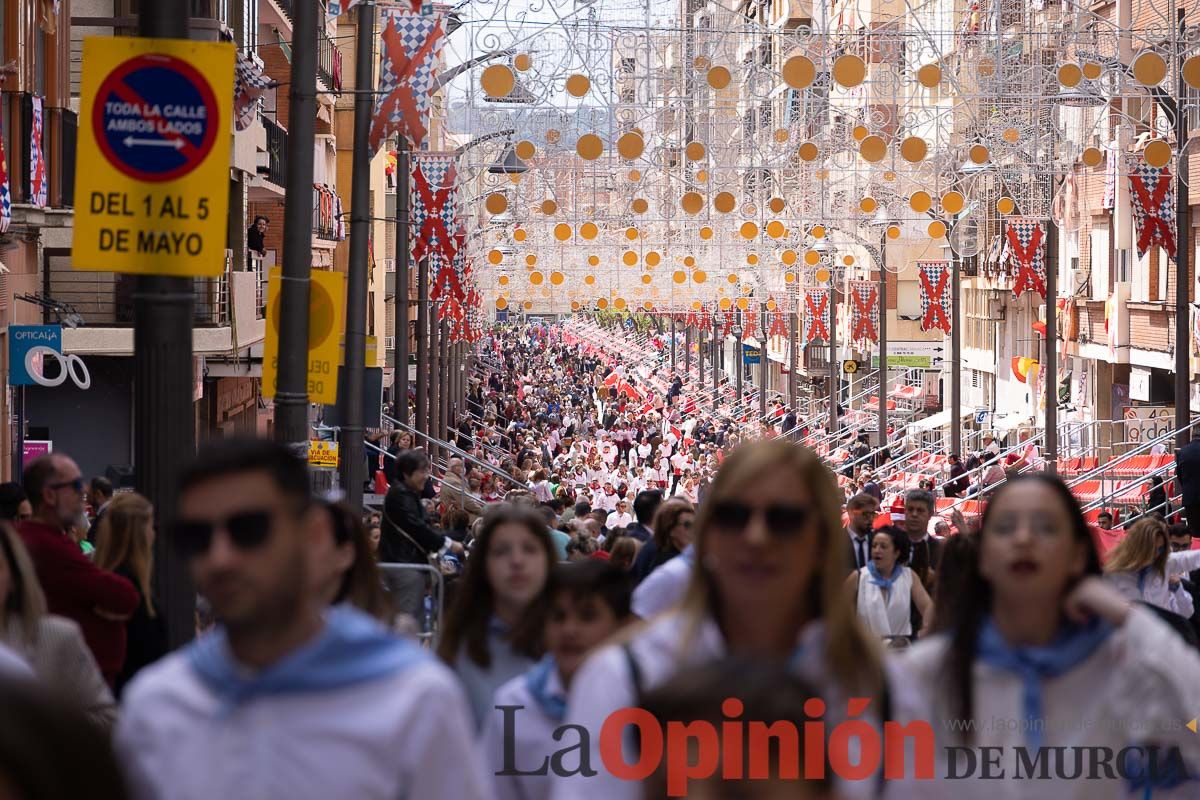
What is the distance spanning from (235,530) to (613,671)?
74cm

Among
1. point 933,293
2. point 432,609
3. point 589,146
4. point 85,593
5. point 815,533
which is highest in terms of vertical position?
point 589,146

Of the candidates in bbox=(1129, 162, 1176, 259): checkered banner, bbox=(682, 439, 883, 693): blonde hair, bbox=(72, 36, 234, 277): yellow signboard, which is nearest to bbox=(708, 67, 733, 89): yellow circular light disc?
bbox=(1129, 162, 1176, 259): checkered banner

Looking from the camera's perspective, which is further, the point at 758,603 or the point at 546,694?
the point at 546,694

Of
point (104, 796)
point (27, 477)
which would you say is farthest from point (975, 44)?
point (104, 796)

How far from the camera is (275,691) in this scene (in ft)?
11.7

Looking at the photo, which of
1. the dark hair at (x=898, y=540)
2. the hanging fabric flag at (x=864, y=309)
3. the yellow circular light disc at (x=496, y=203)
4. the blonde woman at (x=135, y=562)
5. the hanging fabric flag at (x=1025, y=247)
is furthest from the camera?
the hanging fabric flag at (x=864, y=309)

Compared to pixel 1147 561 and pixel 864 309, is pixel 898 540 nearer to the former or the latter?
pixel 1147 561

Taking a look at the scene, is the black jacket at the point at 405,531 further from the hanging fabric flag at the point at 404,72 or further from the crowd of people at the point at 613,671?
the crowd of people at the point at 613,671

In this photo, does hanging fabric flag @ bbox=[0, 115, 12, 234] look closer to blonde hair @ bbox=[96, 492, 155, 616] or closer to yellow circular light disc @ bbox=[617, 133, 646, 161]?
yellow circular light disc @ bbox=[617, 133, 646, 161]

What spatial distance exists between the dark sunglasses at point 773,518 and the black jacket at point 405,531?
36.3 ft

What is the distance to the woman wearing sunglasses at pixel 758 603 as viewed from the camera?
12.7ft

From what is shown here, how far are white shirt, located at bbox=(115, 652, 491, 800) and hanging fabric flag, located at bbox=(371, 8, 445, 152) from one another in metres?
14.6

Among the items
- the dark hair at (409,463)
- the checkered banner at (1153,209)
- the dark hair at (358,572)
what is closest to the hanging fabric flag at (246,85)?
the checkered banner at (1153,209)

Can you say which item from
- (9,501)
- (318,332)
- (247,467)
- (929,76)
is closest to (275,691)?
(247,467)
